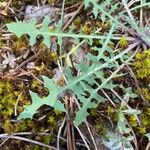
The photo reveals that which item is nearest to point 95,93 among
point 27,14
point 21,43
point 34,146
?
point 34,146

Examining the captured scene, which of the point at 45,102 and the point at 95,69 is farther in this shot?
the point at 95,69

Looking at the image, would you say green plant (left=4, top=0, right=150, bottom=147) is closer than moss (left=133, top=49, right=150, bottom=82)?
Yes

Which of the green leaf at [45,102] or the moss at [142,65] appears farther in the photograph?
the moss at [142,65]

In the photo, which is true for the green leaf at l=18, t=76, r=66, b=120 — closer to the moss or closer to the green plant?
the green plant

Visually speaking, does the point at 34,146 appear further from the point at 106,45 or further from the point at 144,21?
the point at 144,21

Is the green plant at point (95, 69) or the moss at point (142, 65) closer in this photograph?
the green plant at point (95, 69)

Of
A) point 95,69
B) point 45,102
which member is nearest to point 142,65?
point 95,69

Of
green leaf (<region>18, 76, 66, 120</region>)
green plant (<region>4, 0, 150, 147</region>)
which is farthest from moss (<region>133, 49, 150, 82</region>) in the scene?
green leaf (<region>18, 76, 66, 120</region>)

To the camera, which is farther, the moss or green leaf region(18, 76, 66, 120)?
the moss

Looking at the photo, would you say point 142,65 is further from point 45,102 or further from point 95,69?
point 45,102

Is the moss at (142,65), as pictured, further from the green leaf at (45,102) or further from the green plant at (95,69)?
the green leaf at (45,102)

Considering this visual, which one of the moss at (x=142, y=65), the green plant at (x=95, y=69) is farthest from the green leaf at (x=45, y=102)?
the moss at (x=142, y=65)
